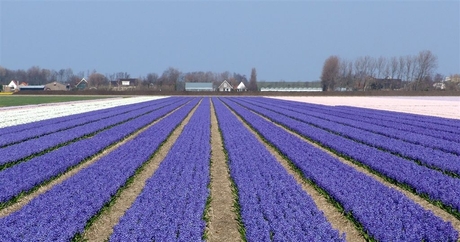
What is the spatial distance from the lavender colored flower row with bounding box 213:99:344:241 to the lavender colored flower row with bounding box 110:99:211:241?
816 millimetres

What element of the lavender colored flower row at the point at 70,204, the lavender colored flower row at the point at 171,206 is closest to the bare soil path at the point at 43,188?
the lavender colored flower row at the point at 70,204

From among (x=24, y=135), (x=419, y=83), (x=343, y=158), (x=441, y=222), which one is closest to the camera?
(x=441, y=222)

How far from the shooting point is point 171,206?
637 centimetres

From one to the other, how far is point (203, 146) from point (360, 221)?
811cm

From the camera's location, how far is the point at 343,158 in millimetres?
11227

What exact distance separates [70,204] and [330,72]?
136505 mm

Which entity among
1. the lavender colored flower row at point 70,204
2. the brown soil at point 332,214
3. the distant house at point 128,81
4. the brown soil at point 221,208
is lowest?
the brown soil at point 221,208

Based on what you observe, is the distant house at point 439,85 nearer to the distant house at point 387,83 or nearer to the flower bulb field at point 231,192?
the distant house at point 387,83

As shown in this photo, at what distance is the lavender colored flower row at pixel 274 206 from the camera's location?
5242mm

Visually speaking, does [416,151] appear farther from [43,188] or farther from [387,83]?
[387,83]

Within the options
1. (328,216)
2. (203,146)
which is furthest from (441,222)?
(203,146)

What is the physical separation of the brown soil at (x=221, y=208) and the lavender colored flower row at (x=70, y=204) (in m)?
2.12

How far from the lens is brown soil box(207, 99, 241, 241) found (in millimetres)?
5633

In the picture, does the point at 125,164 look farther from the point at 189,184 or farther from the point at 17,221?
the point at 17,221
